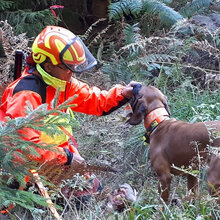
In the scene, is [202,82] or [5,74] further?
[202,82]

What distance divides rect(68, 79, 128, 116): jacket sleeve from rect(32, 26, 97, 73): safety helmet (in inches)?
18.2

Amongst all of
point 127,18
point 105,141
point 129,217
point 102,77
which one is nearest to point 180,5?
point 127,18

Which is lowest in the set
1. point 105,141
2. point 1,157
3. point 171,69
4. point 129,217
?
point 105,141

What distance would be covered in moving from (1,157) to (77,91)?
5.97 ft

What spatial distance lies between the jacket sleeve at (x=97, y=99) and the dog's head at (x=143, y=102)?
112 millimetres

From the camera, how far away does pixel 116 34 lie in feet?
29.1

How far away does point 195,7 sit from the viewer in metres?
7.95

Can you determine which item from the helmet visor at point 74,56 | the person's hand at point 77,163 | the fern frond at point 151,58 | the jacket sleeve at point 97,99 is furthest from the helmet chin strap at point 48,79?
the fern frond at point 151,58

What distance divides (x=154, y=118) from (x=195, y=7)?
12.7ft

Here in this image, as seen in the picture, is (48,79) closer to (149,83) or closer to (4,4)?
(149,83)

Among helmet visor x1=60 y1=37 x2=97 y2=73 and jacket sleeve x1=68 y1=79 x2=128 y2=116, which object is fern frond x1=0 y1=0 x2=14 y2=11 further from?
helmet visor x1=60 y1=37 x2=97 y2=73

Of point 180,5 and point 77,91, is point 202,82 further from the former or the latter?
point 77,91

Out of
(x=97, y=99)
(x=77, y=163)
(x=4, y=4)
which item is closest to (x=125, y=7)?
(x=4, y=4)

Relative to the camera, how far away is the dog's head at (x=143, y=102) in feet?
14.8
